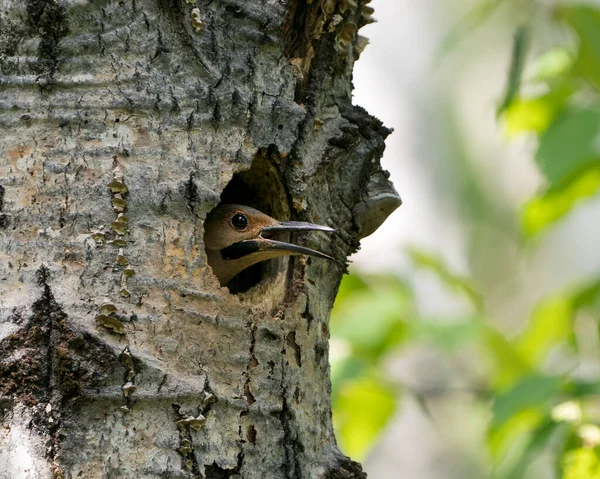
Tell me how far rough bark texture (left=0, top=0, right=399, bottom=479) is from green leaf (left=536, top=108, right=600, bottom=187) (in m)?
1.42

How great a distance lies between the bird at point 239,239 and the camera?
13.8ft

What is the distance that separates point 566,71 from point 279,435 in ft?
10.2

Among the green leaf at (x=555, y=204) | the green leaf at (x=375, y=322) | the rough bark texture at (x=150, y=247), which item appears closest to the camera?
the rough bark texture at (x=150, y=247)

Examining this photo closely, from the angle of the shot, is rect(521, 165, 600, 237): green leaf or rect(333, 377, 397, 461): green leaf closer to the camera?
rect(521, 165, 600, 237): green leaf

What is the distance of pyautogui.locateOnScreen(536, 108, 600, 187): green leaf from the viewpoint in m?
4.68

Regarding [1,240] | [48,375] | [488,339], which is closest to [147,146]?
[1,240]

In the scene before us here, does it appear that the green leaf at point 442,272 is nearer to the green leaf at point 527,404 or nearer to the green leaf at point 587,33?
the green leaf at point 527,404

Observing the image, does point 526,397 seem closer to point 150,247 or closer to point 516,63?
point 516,63

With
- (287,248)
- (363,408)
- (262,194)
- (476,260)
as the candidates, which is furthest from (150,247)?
(476,260)

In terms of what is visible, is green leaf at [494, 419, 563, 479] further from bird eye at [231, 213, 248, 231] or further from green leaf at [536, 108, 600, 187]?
bird eye at [231, 213, 248, 231]

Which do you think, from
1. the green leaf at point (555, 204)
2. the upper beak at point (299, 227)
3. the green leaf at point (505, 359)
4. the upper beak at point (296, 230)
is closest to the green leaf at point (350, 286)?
the green leaf at point (505, 359)

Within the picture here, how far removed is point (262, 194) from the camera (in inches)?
167

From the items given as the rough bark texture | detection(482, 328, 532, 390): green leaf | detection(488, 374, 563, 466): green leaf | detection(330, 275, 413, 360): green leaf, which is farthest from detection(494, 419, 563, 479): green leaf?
detection(482, 328, 532, 390): green leaf

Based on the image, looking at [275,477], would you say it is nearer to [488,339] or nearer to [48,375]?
[48,375]
